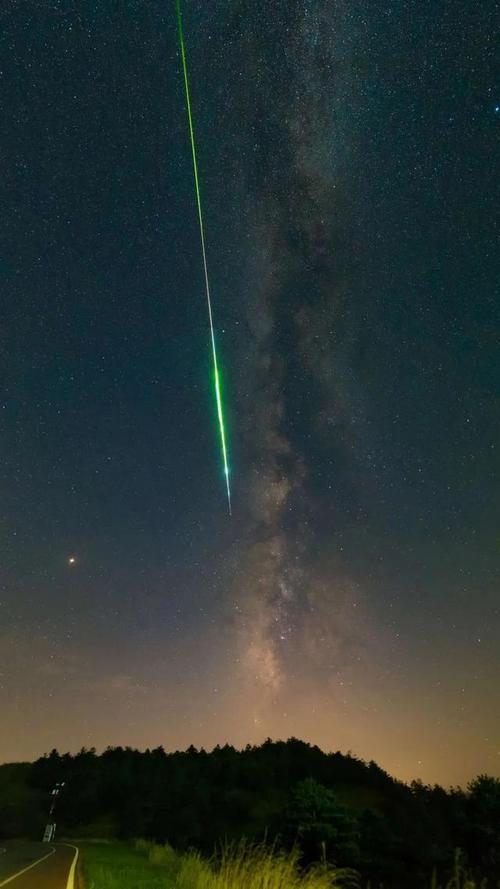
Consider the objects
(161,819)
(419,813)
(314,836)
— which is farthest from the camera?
(161,819)

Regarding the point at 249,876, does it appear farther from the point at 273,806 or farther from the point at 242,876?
the point at 273,806

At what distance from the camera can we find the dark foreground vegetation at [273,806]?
3581 cm

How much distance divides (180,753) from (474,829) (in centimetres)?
7785

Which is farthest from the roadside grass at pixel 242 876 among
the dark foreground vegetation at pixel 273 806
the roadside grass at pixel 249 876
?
the dark foreground vegetation at pixel 273 806

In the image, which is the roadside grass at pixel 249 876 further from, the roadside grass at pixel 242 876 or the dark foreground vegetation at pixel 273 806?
the dark foreground vegetation at pixel 273 806

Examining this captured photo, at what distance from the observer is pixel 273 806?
76.1 m

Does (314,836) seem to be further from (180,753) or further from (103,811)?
(180,753)

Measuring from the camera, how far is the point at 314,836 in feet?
115

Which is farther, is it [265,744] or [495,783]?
[265,744]

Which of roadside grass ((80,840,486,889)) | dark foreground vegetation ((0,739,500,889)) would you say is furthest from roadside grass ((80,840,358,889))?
dark foreground vegetation ((0,739,500,889))

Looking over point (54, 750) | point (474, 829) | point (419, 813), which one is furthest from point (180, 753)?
point (474, 829)

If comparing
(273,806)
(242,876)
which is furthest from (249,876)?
(273,806)

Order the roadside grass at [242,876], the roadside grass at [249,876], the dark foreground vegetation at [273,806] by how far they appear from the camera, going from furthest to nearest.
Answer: the dark foreground vegetation at [273,806] < the roadside grass at [242,876] < the roadside grass at [249,876]

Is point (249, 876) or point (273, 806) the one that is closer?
point (249, 876)
